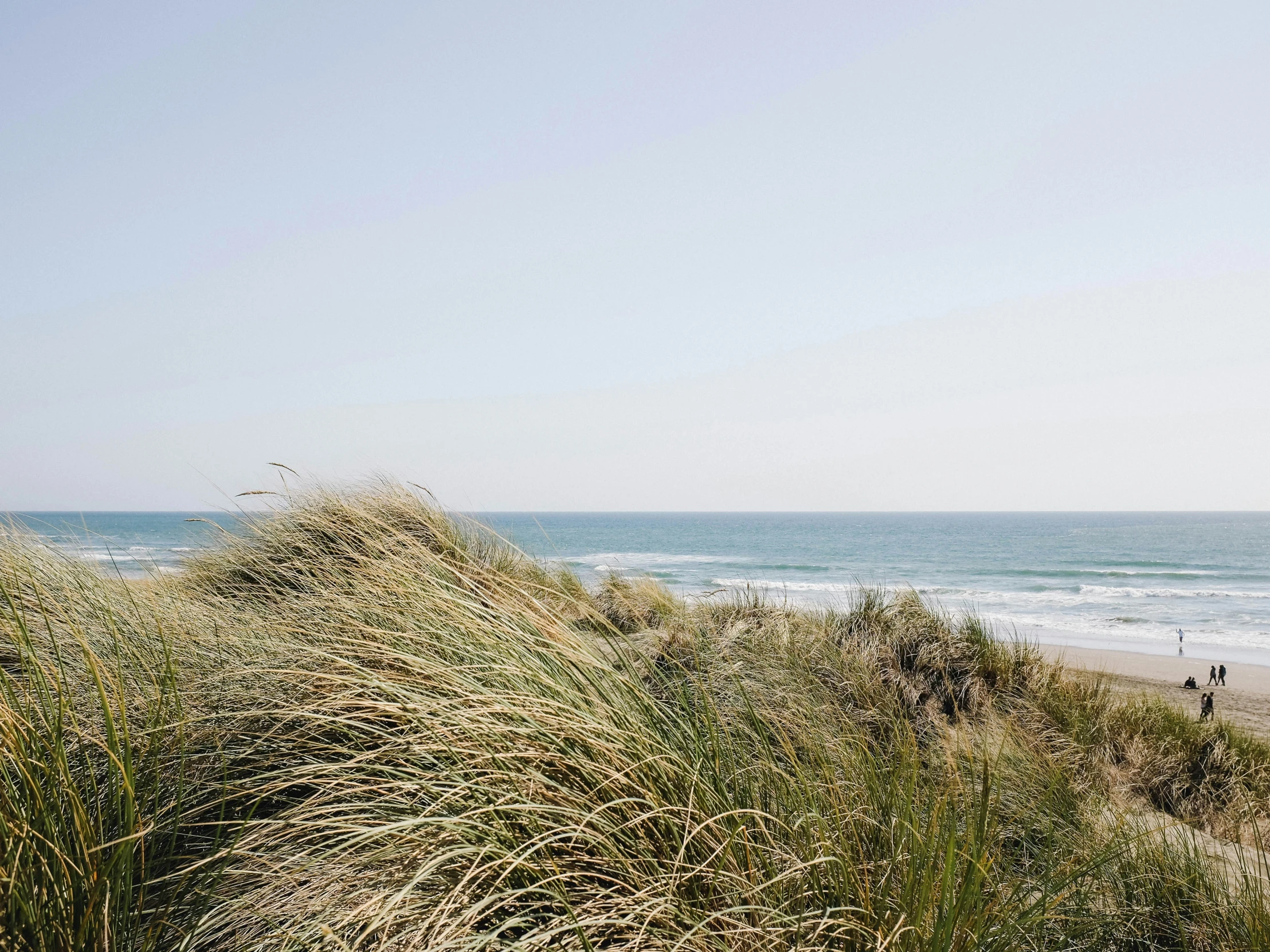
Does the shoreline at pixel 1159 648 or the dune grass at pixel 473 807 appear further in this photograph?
the shoreline at pixel 1159 648

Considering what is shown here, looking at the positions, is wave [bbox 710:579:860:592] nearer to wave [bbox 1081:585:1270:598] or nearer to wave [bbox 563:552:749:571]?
wave [bbox 563:552:749:571]

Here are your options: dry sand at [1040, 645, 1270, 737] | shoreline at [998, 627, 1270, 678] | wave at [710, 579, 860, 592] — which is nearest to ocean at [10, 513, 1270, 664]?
shoreline at [998, 627, 1270, 678]

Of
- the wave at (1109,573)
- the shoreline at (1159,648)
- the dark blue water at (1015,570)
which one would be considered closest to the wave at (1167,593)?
the dark blue water at (1015,570)

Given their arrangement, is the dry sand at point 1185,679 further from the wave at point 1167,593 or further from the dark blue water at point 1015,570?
the wave at point 1167,593

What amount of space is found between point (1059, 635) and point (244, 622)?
21779 mm

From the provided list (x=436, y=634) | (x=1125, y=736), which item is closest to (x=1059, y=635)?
(x=1125, y=736)

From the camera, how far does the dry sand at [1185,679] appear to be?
32.8 feet

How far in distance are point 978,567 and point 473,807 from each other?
42807mm

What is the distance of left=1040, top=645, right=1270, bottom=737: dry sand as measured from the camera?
10000 mm

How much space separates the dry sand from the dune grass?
5725 millimetres

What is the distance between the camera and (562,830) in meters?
1.49

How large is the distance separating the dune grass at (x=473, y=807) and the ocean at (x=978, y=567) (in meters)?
1.98

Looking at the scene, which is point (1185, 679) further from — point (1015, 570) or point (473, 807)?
point (1015, 570)

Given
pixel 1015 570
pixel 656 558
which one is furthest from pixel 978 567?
pixel 656 558
